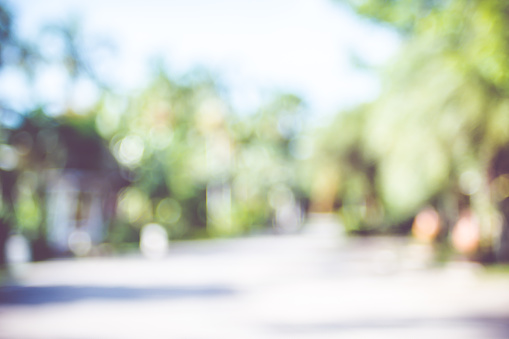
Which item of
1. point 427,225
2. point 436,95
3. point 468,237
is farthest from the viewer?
point 427,225

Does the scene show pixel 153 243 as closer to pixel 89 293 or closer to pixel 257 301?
pixel 89 293

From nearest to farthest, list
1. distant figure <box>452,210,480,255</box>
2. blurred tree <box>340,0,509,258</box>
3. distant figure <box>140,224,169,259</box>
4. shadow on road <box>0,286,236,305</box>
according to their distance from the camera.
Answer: blurred tree <box>340,0,509,258</box>
shadow on road <box>0,286,236,305</box>
distant figure <box>452,210,480,255</box>
distant figure <box>140,224,169,259</box>

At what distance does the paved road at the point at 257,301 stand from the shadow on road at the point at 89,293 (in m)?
0.02

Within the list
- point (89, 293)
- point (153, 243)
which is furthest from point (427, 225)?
point (89, 293)

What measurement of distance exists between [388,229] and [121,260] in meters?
17.1

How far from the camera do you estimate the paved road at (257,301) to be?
6809mm

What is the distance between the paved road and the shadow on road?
0.02m

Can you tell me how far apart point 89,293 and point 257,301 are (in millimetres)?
4067

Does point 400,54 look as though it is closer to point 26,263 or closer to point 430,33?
point 430,33

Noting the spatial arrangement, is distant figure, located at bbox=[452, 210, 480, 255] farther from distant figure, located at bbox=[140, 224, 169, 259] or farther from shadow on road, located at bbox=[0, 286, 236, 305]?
distant figure, located at bbox=[140, 224, 169, 259]

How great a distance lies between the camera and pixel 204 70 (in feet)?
151

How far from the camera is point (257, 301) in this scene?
9.22 m

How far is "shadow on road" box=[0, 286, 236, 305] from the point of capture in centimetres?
934

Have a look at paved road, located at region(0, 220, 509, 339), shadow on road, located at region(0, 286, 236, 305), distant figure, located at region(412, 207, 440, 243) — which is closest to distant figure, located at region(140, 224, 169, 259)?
paved road, located at region(0, 220, 509, 339)
